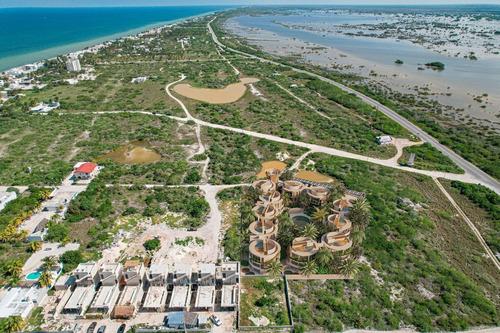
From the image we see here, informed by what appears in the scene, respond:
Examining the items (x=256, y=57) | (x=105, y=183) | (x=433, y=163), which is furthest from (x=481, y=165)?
(x=256, y=57)

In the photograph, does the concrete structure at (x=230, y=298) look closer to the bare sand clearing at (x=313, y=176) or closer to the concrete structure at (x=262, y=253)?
the concrete structure at (x=262, y=253)

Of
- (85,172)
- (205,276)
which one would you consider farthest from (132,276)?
(85,172)

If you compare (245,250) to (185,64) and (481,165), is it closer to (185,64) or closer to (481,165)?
(481,165)

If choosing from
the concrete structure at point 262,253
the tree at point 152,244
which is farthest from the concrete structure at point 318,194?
the tree at point 152,244

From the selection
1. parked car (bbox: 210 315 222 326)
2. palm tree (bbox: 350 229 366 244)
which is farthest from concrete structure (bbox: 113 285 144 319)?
palm tree (bbox: 350 229 366 244)

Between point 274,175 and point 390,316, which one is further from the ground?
point 274,175

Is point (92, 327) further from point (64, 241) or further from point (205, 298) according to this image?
point (64, 241)
